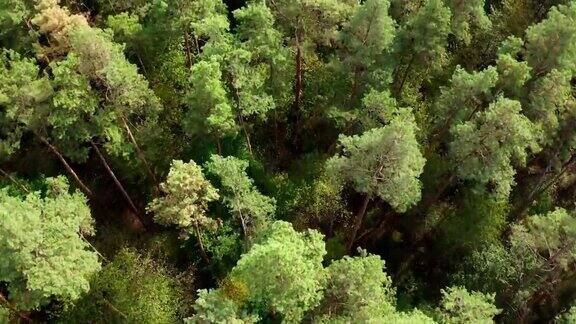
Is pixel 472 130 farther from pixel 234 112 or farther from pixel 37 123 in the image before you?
pixel 37 123

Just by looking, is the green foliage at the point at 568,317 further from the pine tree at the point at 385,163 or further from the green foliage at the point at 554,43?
the green foliage at the point at 554,43

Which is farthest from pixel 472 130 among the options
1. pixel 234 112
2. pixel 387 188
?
pixel 234 112

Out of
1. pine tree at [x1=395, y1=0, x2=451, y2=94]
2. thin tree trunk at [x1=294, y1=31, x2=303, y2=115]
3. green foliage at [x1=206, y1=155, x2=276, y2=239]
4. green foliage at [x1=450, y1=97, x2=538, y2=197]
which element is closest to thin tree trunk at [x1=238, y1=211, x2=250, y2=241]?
green foliage at [x1=206, y1=155, x2=276, y2=239]

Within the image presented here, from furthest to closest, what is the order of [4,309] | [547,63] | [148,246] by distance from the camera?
[148,246] < [547,63] < [4,309]

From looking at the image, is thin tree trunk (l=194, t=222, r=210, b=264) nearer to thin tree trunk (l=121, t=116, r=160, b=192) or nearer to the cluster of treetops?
the cluster of treetops

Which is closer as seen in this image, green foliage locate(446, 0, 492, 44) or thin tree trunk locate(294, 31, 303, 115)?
thin tree trunk locate(294, 31, 303, 115)

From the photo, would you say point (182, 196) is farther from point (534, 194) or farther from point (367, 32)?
point (534, 194)
